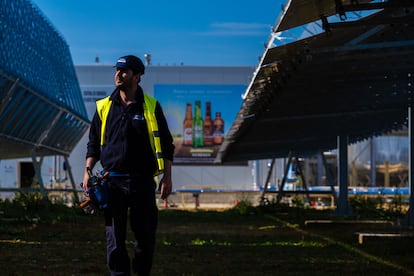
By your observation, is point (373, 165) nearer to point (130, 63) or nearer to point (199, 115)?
point (199, 115)

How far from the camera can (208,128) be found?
189 ft

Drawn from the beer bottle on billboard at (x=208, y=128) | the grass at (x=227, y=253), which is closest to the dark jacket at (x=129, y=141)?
the grass at (x=227, y=253)

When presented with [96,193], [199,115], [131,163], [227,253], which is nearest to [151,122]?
[131,163]

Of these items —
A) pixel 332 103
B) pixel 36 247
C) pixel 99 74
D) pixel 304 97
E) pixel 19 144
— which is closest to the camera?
pixel 36 247

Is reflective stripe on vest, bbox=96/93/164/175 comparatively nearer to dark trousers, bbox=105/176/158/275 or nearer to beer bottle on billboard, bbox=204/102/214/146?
dark trousers, bbox=105/176/158/275

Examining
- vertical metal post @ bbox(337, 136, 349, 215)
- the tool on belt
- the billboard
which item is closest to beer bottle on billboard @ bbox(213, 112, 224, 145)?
the billboard

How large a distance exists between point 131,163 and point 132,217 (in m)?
0.38

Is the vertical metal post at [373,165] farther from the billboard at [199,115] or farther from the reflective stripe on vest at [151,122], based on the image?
the reflective stripe on vest at [151,122]

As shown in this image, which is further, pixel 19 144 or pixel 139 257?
pixel 19 144

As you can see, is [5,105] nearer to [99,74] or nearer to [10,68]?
[10,68]

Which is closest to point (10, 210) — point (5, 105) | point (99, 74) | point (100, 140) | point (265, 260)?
point (5, 105)

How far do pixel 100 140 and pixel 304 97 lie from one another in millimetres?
9469

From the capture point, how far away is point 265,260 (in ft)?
33.0

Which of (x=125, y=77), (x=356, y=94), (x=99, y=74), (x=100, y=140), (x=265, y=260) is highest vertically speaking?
(x=99, y=74)
